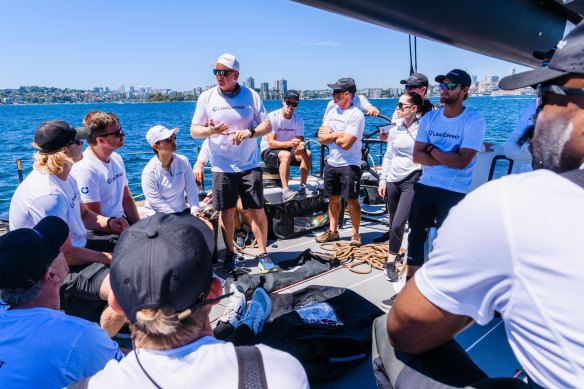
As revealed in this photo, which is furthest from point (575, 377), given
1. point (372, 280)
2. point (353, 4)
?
point (372, 280)

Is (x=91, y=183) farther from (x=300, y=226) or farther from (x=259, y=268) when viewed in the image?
(x=300, y=226)

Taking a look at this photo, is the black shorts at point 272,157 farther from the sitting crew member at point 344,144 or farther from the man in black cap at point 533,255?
the man in black cap at point 533,255

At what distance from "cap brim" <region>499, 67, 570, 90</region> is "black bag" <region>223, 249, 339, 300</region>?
2.52 m

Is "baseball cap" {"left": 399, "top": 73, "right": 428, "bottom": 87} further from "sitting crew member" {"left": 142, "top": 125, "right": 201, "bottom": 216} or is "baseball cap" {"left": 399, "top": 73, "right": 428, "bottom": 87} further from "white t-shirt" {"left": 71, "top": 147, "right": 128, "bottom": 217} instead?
"white t-shirt" {"left": 71, "top": 147, "right": 128, "bottom": 217}

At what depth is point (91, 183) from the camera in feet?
9.95

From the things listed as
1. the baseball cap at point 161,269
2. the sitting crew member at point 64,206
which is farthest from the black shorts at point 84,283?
the baseball cap at point 161,269

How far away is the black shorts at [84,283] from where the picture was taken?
2.46m

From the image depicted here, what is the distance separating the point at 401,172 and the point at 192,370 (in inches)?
120

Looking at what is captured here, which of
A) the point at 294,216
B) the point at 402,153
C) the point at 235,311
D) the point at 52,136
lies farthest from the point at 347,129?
the point at 52,136

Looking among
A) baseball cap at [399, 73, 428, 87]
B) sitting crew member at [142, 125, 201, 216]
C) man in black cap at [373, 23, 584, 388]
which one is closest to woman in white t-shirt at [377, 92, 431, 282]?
baseball cap at [399, 73, 428, 87]

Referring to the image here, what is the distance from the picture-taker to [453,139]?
2.99 metres

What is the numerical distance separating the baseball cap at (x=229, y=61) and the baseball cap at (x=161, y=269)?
8.88 ft

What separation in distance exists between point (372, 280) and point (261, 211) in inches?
51.0

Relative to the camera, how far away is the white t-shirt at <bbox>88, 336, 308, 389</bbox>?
37.6 inches
